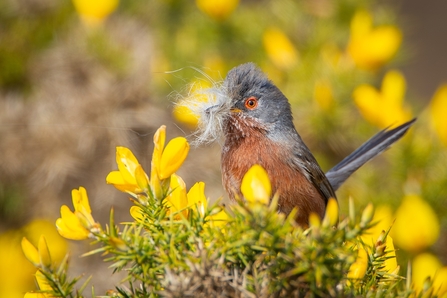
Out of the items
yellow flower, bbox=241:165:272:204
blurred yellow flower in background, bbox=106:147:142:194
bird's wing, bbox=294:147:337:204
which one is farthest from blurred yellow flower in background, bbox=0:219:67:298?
yellow flower, bbox=241:165:272:204

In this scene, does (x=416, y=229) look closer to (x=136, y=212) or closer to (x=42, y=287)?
(x=136, y=212)

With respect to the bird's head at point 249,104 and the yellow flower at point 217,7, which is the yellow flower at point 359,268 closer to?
the bird's head at point 249,104

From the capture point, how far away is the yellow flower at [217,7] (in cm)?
421

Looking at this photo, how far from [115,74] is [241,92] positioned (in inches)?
63.4

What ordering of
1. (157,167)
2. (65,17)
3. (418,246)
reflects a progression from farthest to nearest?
(65,17) → (418,246) → (157,167)

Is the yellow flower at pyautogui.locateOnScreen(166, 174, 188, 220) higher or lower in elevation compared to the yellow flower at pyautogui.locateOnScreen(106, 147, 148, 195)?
lower

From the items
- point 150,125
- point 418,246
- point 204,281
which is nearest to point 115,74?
point 150,125

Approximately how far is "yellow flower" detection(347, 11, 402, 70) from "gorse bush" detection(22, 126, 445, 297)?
2.36 metres

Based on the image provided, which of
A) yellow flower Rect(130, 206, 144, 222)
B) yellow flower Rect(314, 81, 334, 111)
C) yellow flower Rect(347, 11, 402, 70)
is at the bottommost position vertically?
yellow flower Rect(130, 206, 144, 222)

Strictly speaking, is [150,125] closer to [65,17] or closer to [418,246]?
[65,17]

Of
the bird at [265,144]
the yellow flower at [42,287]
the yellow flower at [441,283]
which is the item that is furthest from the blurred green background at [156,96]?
the yellow flower at [42,287]

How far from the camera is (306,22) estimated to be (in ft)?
15.3

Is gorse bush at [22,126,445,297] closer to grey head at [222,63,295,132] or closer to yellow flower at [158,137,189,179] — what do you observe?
yellow flower at [158,137,189,179]

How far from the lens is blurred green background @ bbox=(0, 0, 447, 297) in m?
3.46
